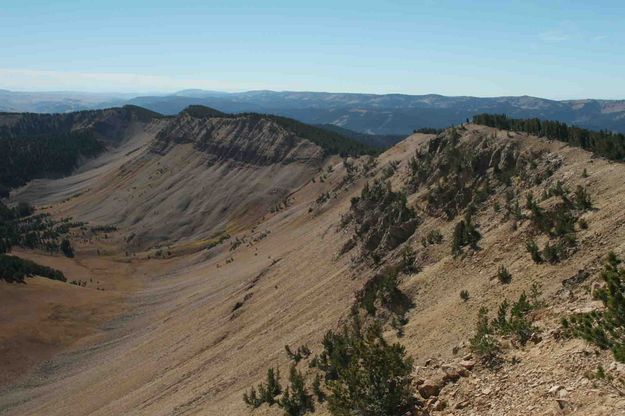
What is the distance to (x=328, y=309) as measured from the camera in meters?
30.6

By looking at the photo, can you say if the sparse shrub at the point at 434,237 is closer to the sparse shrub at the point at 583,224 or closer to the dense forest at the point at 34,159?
the sparse shrub at the point at 583,224

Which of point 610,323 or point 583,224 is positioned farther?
point 583,224

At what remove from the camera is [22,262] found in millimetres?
66438

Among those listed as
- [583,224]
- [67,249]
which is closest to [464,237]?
[583,224]

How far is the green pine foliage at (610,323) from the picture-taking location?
11734 millimetres

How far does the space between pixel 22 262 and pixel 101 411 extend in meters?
42.8

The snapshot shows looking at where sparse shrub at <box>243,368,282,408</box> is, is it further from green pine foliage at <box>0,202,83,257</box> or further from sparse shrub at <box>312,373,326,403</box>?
green pine foliage at <box>0,202,83,257</box>

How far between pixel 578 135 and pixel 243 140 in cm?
9687

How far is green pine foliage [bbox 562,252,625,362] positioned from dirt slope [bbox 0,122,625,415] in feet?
1.26

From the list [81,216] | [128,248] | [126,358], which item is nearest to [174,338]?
[126,358]

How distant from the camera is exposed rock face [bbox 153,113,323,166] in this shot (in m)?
109

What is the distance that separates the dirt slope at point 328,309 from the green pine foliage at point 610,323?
0.38 m

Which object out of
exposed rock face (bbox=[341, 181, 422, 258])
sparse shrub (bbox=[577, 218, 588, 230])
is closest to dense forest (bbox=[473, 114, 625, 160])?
sparse shrub (bbox=[577, 218, 588, 230])

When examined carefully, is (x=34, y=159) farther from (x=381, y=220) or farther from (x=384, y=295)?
(x=384, y=295)
